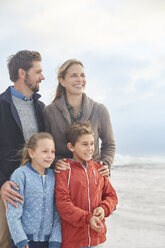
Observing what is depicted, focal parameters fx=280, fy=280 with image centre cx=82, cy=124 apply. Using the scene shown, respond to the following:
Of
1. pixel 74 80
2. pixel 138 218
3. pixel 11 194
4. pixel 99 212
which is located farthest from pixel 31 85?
pixel 138 218

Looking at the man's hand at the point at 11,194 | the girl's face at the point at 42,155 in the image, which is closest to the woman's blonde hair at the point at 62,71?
the girl's face at the point at 42,155

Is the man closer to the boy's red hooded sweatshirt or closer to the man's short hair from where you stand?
the man's short hair

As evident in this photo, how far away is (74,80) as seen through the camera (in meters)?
2.81

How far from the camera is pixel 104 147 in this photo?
2.92 meters

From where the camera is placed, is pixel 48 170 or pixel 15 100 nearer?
pixel 48 170

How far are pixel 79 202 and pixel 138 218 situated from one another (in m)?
3.16

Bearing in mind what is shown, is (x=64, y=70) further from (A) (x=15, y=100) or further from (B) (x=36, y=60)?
(A) (x=15, y=100)

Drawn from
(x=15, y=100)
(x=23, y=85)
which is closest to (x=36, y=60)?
(x=23, y=85)

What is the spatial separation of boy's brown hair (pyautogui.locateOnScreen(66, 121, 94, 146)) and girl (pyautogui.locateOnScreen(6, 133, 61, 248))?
0.21 m

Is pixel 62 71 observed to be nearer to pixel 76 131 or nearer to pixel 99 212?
pixel 76 131

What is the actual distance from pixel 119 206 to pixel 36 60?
3.85 meters

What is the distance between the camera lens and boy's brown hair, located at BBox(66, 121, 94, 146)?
243 centimetres

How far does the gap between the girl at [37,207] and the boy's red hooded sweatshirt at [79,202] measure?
3.5 inches

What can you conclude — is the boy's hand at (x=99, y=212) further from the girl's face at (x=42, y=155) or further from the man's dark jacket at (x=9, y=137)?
the man's dark jacket at (x=9, y=137)
